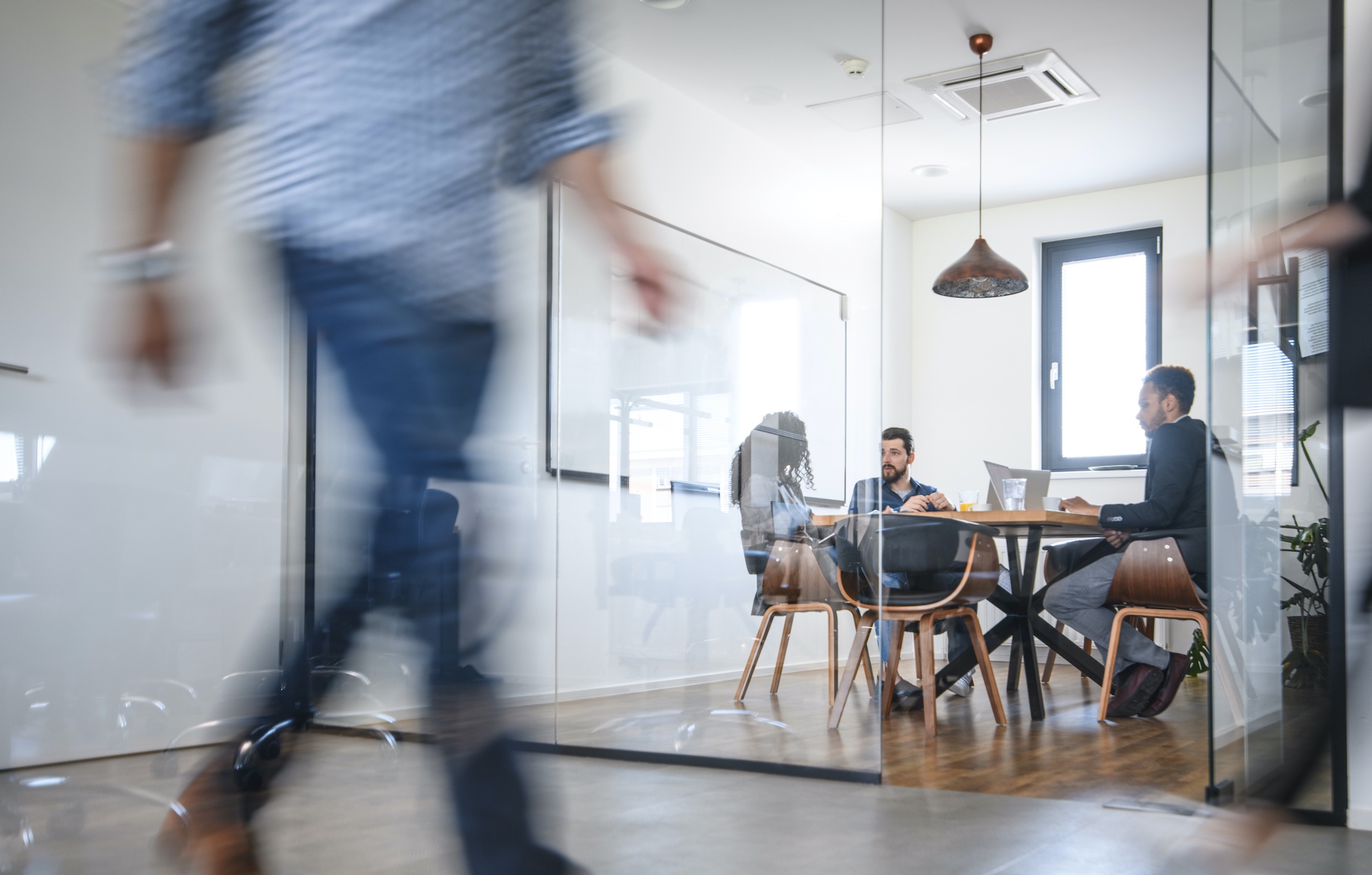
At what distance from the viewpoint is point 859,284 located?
10.2ft

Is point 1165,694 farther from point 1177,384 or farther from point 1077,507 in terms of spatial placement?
point 1177,384

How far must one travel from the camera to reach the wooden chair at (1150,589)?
12.6 feet

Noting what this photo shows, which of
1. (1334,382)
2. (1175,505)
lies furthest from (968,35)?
(1334,382)

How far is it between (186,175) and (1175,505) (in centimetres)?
372

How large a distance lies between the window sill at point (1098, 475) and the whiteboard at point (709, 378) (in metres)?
4.71

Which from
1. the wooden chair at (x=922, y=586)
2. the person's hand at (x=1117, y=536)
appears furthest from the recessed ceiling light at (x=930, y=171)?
the wooden chair at (x=922, y=586)

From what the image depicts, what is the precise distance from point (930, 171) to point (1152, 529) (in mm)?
3474

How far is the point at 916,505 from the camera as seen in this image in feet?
14.4

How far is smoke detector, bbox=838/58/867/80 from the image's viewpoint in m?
2.63

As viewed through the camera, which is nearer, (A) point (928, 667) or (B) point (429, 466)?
(B) point (429, 466)

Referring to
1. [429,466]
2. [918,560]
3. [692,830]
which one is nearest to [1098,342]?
[918,560]

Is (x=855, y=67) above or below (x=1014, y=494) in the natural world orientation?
above

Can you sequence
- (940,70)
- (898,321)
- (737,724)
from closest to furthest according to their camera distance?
1. (737,724)
2. (940,70)
3. (898,321)

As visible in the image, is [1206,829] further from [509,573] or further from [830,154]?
[830,154]
